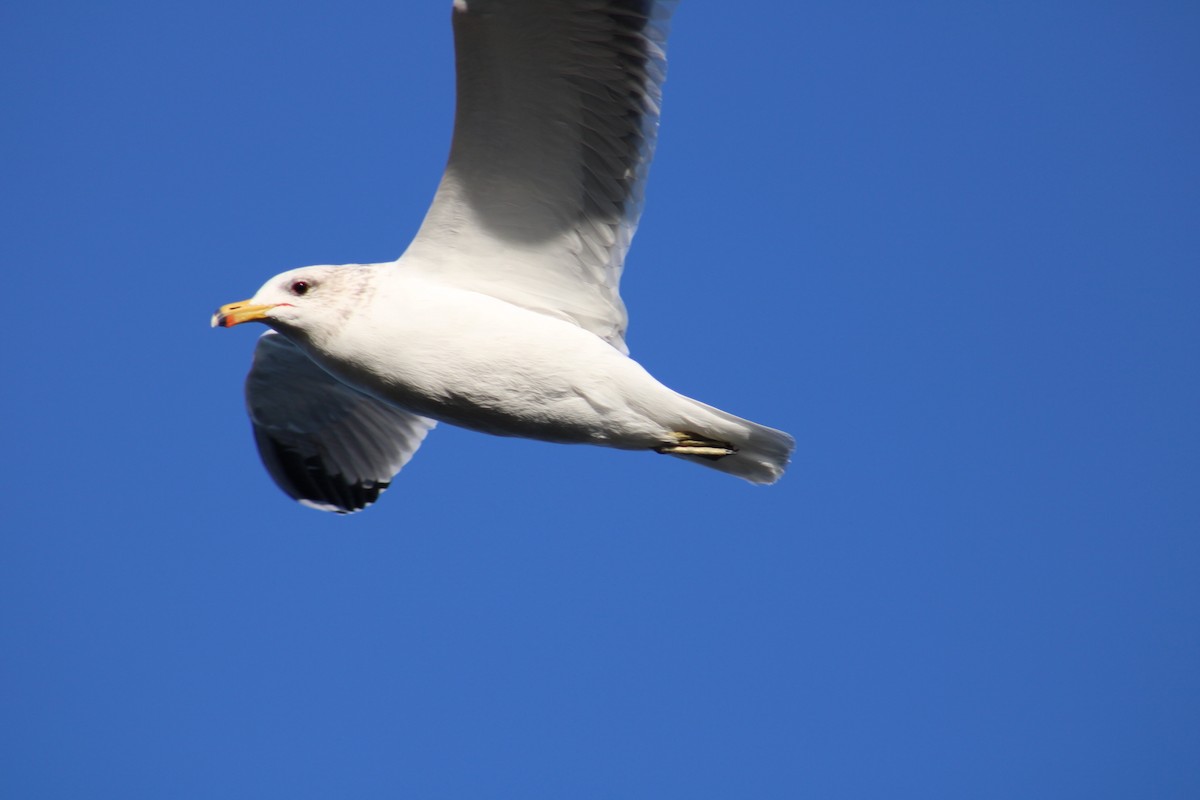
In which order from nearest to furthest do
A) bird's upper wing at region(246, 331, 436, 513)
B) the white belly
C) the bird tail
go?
the white belly < the bird tail < bird's upper wing at region(246, 331, 436, 513)

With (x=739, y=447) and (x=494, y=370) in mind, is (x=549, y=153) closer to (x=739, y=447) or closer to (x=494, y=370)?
(x=494, y=370)

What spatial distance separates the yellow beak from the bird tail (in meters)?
1.63

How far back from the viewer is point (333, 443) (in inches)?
277

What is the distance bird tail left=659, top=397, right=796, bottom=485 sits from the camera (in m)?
5.47

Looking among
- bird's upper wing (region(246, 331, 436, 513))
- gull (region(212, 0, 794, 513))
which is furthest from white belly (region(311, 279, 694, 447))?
bird's upper wing (region(246, 331, 436, 513))

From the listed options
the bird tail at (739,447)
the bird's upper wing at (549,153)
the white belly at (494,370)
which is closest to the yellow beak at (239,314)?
the white belly at (494,370)

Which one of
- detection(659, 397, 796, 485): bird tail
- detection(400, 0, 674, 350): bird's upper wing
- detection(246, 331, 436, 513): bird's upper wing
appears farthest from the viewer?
detection(246, 331, 436, 513): bird's upper wing

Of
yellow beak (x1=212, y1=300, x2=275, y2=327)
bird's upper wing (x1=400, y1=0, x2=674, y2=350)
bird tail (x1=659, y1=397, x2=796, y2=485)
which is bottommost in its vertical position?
yellow beak (x1=212, y1=300, x2=275, y2=327)

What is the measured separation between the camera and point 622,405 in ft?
17.2

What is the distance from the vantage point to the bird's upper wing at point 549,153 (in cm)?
495

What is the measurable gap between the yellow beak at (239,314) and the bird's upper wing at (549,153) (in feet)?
2.00

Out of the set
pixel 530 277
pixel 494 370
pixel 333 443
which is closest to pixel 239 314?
pixel 494 370

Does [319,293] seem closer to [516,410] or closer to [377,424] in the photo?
[516,410]

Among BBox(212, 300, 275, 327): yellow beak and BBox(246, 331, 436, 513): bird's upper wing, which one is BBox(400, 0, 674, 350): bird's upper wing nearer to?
BBox(212, 300, 275, 327): yellow beak
